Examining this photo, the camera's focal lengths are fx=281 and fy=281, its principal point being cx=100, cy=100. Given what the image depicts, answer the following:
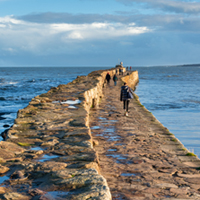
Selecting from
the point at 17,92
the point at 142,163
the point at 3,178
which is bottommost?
the point at 17,92

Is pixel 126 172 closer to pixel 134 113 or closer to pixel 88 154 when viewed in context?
pixel 88 154

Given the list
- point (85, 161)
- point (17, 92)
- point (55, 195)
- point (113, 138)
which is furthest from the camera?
point (17, 92)

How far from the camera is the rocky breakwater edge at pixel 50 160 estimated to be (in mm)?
3090

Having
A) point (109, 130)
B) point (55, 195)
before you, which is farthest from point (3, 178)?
point (109, 130)

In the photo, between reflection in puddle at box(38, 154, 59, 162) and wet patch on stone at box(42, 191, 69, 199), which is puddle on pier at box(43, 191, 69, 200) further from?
reflection in puddle at box(38, 154, 59, 162)

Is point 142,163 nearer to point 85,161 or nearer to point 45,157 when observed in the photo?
point 85,161

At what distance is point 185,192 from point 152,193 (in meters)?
0.51

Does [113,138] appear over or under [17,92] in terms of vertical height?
over

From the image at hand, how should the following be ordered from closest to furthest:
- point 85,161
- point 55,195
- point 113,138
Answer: point 55,195 < point 85,161 < point 113,138

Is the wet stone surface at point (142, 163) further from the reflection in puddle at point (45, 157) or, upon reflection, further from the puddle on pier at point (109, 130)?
the reflection in puddle at point (45, 157)

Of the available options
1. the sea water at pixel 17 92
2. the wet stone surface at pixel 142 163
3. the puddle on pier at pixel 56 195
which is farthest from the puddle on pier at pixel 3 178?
the sea water at pixel 17 92

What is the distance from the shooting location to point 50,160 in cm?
425

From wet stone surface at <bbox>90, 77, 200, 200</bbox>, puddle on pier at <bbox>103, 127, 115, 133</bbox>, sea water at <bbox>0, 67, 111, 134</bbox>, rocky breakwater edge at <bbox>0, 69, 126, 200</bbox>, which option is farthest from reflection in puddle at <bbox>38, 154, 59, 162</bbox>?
sea water at <bbox>0, 67, 111, 134</bbox>

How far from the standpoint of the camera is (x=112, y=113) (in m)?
11.1
